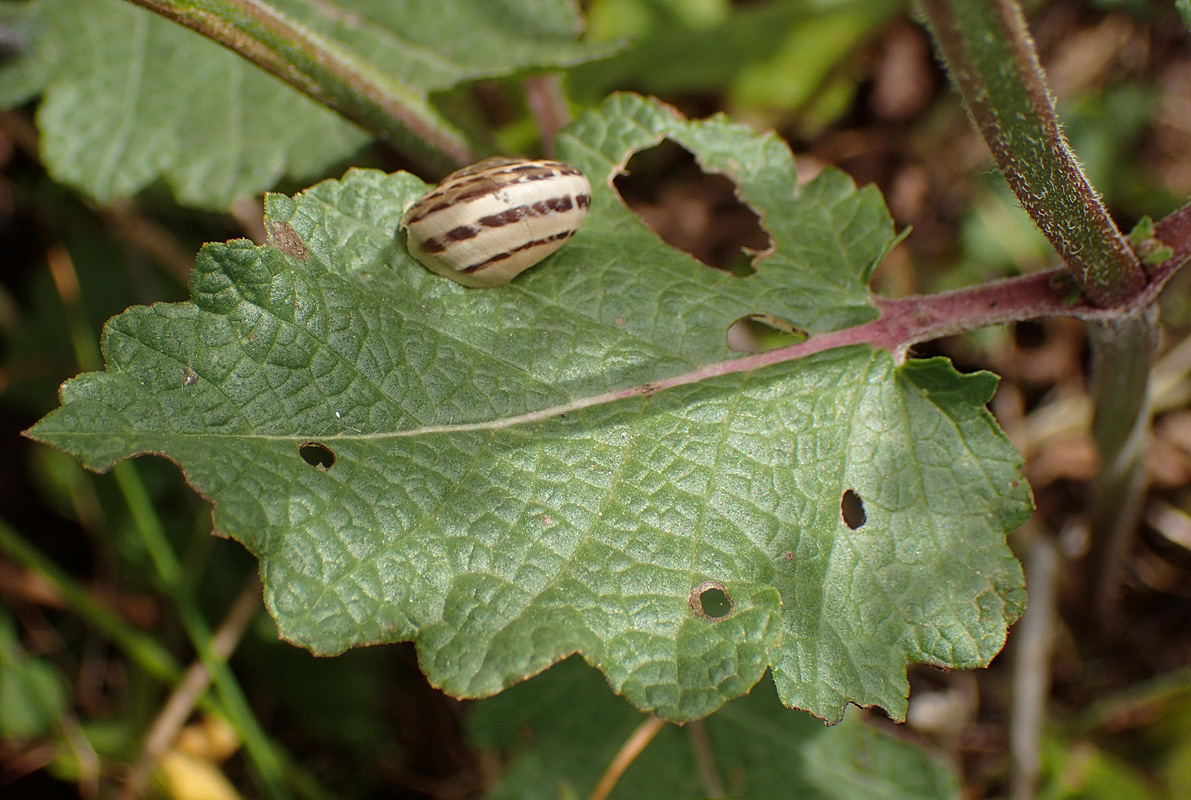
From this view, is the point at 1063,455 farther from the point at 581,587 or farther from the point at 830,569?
the point at 581,587

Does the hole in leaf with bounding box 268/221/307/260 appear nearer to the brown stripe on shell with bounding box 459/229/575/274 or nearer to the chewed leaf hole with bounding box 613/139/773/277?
the brown stripe on shell with bounding box 459/229/575/274

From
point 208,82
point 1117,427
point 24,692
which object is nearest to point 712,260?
point 1117,427

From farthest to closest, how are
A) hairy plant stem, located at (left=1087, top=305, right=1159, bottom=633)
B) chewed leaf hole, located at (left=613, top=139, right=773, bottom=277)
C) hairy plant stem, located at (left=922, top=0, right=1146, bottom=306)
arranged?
Result: chewed leaf hole, located at (left=613, top=139, right=773, bottom=277) < hairy plant stem, located at (left=1087, top=305, right=1159, bottom=633) < hairy plant stem, located at (left=922, top=0, right=1146, bottom=306)

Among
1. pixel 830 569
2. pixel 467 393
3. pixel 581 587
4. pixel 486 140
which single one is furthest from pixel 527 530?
pixel 486 140

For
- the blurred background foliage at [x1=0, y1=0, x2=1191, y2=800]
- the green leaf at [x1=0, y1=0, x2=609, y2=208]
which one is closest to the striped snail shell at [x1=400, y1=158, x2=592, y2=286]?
the green leaf at [x1=0, y1=0, x2=609, y2=208]

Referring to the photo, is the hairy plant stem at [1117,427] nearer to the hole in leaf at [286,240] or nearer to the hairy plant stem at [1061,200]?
the hairy plant stem at [1061,200]

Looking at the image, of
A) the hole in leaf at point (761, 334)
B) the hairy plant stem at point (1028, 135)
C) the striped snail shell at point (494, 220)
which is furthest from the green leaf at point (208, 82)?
the hairy plant stem at point (1028, 135)
